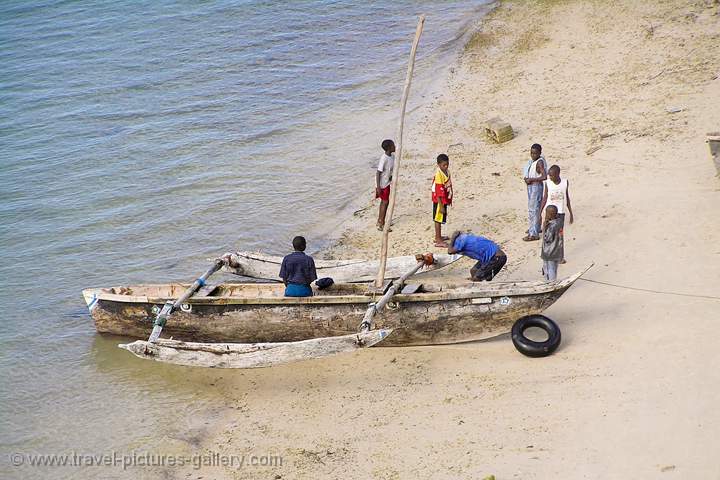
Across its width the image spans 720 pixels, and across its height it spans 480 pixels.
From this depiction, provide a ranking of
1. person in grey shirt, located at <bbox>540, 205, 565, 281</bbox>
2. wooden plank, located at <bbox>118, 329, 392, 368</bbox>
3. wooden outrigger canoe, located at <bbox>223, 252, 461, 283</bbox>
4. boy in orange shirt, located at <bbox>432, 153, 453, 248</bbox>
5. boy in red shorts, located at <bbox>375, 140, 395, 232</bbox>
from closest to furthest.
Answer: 1. wooden plank, located at <bbox>118, 329, 392, 368</bbox>
2. person in grey shirt, located at <bbox>540, 205, 565, 281</bbox>
3. wooden outrigger canoe, located at <bbox>223, 252, 461, 283</bbox>
4. boy in orange shirt, located at <bbox>432, 153, 453, 248</bbox>
5. boy in red shorts, located at <bbox>375, 140, 395, 232</bbox>

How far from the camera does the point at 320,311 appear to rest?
8984mm

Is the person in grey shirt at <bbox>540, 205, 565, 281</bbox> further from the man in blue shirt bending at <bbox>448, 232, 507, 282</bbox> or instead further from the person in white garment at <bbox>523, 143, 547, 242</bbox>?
the person in white garment at <bbox>523, 143, 547, 242</bbox>

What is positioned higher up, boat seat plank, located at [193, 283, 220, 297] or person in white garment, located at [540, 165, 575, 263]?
person in white garment, located at [540, 165, 575, 263]

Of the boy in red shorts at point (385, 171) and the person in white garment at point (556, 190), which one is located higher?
the boy in red shorts at point (385, 171)

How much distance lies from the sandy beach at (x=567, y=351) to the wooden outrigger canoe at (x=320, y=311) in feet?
1.15

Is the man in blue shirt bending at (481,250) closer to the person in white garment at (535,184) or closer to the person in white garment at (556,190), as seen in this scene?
the person in white garment at (556,190)

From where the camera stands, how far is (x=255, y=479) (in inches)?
295

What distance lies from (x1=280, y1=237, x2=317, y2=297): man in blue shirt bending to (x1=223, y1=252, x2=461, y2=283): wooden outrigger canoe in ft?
3.58

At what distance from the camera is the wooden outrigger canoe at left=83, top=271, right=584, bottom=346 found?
8492mm

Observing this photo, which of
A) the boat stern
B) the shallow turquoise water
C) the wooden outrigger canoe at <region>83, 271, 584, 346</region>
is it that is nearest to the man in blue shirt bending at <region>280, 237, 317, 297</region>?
the wooden outrigger canoe at <region>83, 271, 584, 346</region>

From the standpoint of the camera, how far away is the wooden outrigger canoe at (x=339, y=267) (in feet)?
33.3

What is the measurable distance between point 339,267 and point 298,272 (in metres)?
1.35

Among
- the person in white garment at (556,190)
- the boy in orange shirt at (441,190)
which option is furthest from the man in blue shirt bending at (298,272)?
the person in white garment at (556,190)

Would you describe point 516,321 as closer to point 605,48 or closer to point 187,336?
point 187,336
